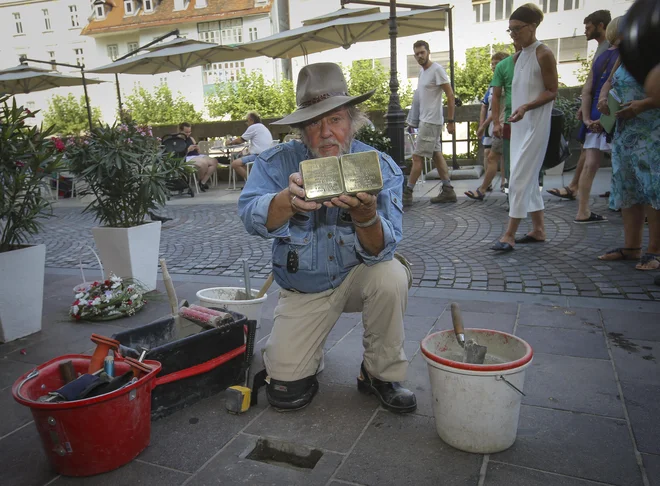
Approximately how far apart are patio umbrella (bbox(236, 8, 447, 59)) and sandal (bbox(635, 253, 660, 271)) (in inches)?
Result: 229

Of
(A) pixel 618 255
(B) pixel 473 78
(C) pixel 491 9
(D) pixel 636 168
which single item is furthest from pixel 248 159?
(C) pixel 491 9

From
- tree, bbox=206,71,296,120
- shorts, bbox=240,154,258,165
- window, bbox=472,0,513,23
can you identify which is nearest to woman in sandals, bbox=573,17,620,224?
shorts, bbox=240,154,258,165

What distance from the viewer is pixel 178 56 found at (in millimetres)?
11078

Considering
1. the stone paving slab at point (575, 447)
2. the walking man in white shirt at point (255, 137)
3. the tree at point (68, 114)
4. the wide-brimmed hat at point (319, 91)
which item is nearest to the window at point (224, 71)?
the tree at point (68, 114)

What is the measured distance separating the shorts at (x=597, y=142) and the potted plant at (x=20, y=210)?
4975mm

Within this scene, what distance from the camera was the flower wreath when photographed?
147 inches

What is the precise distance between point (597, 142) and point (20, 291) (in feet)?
17.6

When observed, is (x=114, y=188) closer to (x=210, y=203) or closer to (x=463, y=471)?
(x=463, y=471)

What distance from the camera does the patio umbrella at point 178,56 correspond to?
10.6 meters

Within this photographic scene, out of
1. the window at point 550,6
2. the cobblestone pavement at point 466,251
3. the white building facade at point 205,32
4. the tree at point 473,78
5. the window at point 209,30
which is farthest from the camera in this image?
the window at point 209,30

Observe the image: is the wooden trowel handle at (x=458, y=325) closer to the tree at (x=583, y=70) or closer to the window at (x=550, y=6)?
the tree at (x=583, y=70)

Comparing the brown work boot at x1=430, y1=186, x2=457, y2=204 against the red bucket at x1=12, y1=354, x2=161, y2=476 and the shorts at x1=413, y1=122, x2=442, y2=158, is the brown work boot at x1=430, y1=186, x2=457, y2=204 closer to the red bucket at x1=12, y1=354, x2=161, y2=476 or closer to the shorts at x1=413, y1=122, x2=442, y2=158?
the shorts at x1=413, y1=122, x2=442, y2=158

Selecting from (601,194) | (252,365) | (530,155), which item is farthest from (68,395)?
(601,194)

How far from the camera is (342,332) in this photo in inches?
130
